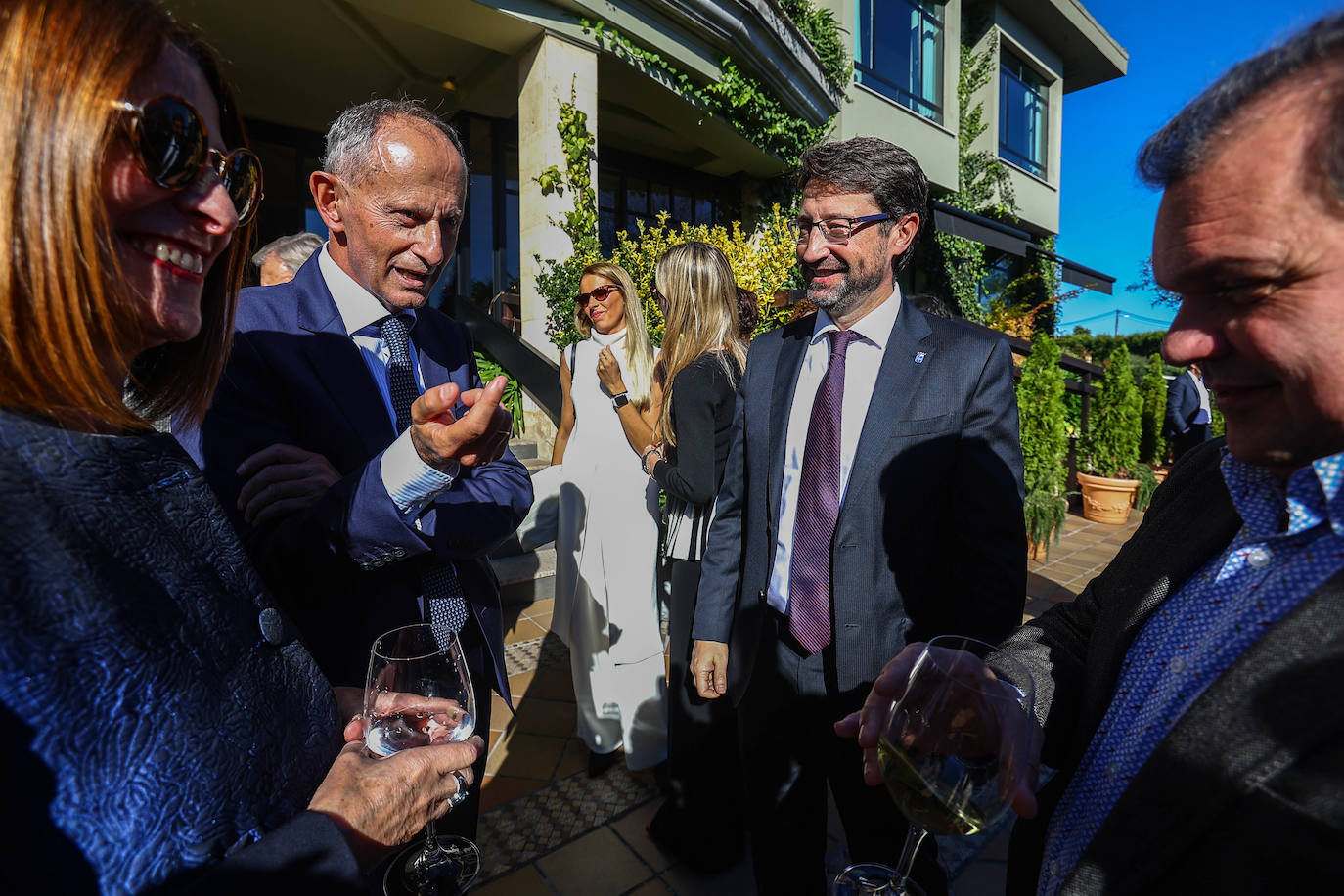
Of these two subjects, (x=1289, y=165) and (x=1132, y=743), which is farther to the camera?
(x=1132, y=743)

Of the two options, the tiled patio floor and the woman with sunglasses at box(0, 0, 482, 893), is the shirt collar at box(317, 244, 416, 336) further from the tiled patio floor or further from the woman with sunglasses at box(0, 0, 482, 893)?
the tiled patio floor

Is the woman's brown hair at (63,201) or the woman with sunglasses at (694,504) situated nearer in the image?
the woman's brown hair at (63,201)

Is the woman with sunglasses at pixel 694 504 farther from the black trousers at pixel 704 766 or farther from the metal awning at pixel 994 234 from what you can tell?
the metal awning at pixel 994 234

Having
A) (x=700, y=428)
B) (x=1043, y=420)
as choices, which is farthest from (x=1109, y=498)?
(x=700, y=428)

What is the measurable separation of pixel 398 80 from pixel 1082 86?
1925 cm

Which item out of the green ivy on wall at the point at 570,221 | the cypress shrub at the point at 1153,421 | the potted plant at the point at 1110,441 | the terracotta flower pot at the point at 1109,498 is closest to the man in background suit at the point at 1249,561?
the green ivy on wall at the point at 570,221

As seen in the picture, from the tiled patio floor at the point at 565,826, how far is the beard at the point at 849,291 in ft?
5.97

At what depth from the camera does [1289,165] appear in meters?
0.80

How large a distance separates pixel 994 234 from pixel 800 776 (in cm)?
1346

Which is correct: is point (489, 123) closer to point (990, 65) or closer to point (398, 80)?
point (398, 80)

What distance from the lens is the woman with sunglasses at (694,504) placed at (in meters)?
2.52

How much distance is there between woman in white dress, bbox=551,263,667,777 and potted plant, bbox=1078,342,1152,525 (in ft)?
24.1

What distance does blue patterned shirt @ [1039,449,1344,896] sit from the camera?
0.85m

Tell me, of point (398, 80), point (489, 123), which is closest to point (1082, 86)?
point (489, 123)
